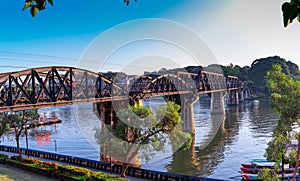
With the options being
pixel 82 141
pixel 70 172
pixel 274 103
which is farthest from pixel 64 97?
pixel 82 141

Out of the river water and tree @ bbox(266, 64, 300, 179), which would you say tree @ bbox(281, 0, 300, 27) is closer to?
tree @ bbox(266, 64, 300, 179)

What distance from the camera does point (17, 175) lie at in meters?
28.8

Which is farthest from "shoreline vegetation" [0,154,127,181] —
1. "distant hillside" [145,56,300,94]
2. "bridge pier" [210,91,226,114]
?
"distant hillside" [145,56,300,94]

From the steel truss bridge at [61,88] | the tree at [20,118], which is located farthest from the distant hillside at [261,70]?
the tree at [20,118]

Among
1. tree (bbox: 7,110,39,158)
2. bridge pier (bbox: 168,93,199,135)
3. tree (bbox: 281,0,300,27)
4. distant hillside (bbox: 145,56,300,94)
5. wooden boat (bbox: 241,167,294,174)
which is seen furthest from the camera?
distant hillside (bbox: 145,56,300,94)

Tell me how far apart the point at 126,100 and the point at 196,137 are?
24.6 m

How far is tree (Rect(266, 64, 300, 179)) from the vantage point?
52.8 ft

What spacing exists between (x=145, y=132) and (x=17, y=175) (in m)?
14.0

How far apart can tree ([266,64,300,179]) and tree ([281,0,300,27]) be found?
49.0ft

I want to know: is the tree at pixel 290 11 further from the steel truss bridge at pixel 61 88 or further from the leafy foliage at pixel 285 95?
the steel truss bridge at pixel 61 88

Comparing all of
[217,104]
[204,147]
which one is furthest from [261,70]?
[204,147]

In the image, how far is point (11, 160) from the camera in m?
34.2

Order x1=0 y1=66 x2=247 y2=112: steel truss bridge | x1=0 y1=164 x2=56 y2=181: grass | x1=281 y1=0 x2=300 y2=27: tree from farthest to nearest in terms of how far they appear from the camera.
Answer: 1. x1=0 y1=164 x2=56 y2=181: grass
2. x1=0 y1=66 x2=247 y2=112: steel truss bridge
3. x1=281 y1=0 x2=300 y2=27: tree

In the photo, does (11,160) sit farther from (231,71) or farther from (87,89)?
(231,71)
